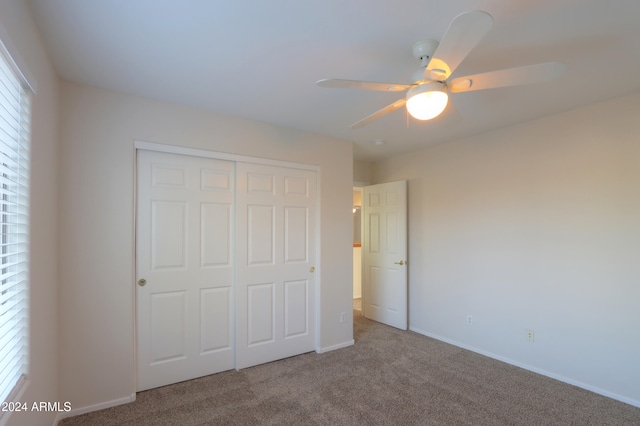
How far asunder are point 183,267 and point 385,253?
2.72 m

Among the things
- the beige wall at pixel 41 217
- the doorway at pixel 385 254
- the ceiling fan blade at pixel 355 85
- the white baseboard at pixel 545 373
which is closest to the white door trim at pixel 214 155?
the beige wall at pixel 41 217

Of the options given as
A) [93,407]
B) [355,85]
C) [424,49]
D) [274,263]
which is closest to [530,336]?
[274,263]

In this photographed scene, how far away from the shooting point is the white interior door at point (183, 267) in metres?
2.60

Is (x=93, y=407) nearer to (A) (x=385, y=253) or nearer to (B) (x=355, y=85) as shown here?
(B) (x=355, y=85)

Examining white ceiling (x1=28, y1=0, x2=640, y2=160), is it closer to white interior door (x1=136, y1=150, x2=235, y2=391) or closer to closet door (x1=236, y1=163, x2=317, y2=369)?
white interior door (x1=136, y1=150, x2=235, y2=391)

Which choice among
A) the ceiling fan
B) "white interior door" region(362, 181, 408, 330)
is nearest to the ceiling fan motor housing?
the ceiling fan

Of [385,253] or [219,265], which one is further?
[385,253]

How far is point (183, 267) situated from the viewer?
9.11ft

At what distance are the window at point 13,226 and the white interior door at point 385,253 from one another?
12.1ft

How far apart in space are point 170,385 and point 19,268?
5.42 ft

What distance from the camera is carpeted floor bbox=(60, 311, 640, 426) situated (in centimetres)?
222

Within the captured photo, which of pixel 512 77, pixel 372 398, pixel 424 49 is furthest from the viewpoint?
pixel 372 398

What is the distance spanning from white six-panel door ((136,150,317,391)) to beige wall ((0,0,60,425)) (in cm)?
57

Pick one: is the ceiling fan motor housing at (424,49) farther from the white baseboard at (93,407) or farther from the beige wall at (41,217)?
the white baseboard at (93,407)
